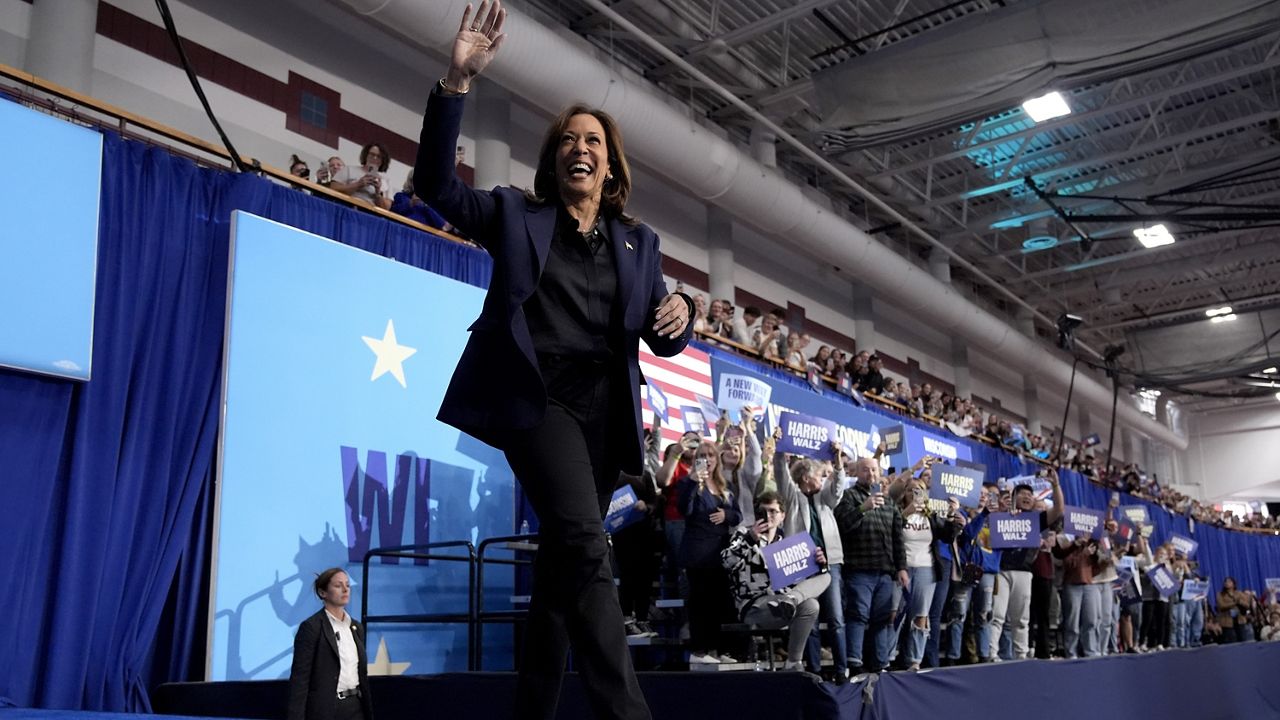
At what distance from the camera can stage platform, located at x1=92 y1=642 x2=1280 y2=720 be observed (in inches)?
136

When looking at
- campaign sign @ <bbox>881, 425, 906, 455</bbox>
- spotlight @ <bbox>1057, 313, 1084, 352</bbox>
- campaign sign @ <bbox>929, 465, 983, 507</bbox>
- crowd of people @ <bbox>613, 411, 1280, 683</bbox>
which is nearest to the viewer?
crowd of people @ <bbox>613, 411, 1280, 683</bbox>

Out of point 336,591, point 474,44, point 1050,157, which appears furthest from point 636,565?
point 1050,157

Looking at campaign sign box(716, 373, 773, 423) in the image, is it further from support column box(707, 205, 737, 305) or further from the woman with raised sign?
support column box(707, 205, 737, 305)

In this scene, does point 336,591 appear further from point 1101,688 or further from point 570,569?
point 1101,688

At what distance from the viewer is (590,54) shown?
10.3 m

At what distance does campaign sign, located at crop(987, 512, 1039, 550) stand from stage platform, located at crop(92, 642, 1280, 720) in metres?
1.00

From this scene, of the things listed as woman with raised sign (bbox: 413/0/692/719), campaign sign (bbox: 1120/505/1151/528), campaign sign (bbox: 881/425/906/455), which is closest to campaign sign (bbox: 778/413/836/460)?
campaign sign (bbox: 881/425/906/455)

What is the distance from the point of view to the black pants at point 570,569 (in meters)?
1.82

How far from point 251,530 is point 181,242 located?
1.71 meters

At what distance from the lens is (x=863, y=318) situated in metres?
17.6

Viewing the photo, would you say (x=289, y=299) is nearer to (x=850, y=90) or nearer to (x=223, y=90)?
(x=223, y=90)

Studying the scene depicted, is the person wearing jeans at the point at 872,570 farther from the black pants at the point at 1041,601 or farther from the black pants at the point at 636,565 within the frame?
the black pants at the point at 1041,601

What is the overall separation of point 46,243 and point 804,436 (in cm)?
456

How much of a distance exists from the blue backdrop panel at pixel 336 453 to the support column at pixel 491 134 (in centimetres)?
354
